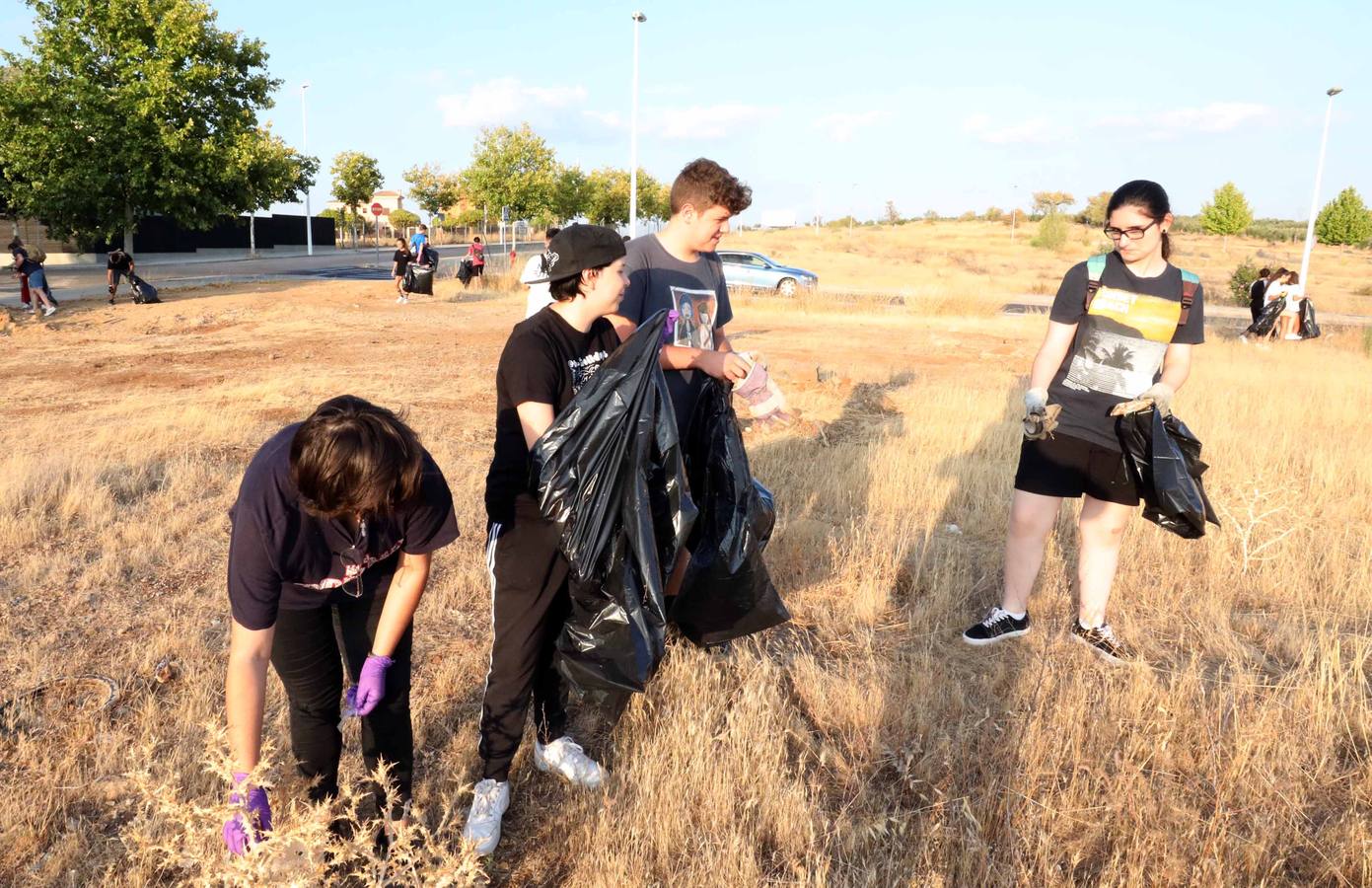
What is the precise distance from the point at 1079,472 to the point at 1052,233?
54.5m

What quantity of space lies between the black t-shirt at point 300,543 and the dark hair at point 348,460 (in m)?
0.11

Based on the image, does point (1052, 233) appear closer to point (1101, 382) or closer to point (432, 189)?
point (432, 189)

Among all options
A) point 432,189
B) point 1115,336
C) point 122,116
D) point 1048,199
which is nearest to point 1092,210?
point 1048,199

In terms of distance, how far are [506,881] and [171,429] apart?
5.78 m

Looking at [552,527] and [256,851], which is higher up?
[552,527]

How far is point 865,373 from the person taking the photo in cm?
1113

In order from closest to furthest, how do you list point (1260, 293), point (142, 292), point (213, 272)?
point (1260, 293) → point (142, 292) → point (213, 272)

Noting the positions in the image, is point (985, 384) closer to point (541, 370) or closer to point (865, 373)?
point (865, 373)

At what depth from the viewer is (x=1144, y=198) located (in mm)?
3289

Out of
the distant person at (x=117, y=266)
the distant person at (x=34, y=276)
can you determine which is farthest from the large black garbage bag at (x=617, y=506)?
the distant person at (x=117, y=266)

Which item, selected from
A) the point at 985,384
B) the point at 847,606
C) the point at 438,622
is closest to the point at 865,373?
the point at 985,384

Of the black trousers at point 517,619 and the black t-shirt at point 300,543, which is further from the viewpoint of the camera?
the black trousers at point 517,619

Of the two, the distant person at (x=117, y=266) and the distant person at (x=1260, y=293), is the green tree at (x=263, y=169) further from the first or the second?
the distant person at (x=1260, y=293)

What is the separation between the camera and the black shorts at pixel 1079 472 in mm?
3471
